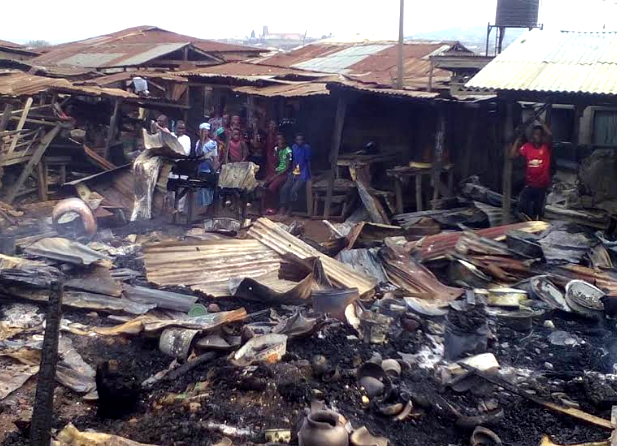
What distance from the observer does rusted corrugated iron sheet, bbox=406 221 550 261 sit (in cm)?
991

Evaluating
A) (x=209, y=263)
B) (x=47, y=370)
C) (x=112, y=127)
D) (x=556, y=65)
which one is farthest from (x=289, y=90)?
(x=47, y=370)

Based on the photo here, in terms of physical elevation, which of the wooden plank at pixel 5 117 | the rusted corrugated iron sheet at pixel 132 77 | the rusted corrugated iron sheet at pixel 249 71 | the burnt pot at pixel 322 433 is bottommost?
the burnt pot at pixel 322 433

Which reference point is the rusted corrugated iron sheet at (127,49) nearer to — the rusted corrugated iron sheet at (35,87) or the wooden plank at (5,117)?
the rusted corrugated iron sheet at (35,87)

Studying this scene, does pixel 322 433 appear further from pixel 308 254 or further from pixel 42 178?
pixel 42 178

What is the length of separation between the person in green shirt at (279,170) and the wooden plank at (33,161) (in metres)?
4.55

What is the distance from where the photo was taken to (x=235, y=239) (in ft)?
32.9

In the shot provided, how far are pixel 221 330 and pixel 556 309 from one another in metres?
4.21

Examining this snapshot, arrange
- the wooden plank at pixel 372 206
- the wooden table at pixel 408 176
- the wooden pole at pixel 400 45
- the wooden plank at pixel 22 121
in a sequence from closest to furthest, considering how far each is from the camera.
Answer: the wooden plank at pixel 372 206 < the wooden table at pixel 408 176 < the wooden plank at pixel 22 121 < the wooden pole at pixel 400 45

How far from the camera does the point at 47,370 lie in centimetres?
443

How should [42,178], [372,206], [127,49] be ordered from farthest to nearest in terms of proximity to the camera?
[127,49], [42,178], [372,206]

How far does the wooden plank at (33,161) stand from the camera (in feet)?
45.6

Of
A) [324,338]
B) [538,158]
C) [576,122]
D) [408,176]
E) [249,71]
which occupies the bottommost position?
[324,338]

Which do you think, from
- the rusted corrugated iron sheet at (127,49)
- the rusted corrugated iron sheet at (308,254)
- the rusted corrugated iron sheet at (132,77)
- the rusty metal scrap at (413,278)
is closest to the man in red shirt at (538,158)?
the rusty metal scrap at (413,278)

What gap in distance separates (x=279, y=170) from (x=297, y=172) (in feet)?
1.33
